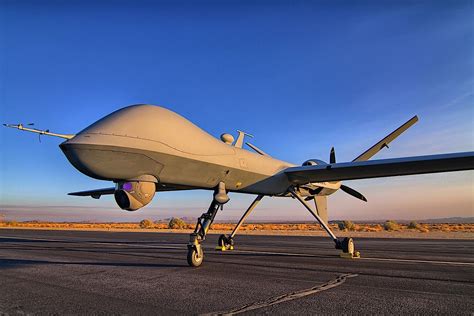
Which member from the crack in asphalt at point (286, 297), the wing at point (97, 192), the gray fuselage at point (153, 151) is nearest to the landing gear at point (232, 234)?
the gray fuselage at point (153, 151)

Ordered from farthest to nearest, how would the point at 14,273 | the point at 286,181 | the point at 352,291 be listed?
the point at 286,181 < the point at 14,273 < the point at 352,291

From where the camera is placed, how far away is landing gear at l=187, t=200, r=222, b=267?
9944mm

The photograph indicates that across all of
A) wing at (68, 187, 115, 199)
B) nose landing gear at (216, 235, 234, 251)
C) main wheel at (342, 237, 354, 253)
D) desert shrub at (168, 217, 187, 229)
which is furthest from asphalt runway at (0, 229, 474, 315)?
desert shrub at (168, 217, 187, 229)

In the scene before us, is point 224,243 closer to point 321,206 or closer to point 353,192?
point 321,206

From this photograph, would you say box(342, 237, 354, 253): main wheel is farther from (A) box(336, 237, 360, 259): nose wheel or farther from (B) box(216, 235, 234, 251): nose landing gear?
(B) box(216, 235, 234, 251): nose landing gear

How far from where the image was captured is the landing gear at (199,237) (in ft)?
32.6

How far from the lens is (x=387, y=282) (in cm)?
743

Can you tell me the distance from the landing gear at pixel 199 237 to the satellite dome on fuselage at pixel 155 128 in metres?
2.44

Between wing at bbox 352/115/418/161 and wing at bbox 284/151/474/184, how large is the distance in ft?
9.41

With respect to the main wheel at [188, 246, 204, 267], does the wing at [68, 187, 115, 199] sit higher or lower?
higher

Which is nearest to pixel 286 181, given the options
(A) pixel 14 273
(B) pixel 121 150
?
(B) pixel 121 150

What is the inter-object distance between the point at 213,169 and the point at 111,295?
4.22 metres

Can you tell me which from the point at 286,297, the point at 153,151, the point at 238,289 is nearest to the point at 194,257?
the point at 238,289

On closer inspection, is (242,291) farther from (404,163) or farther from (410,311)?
(404,163)
